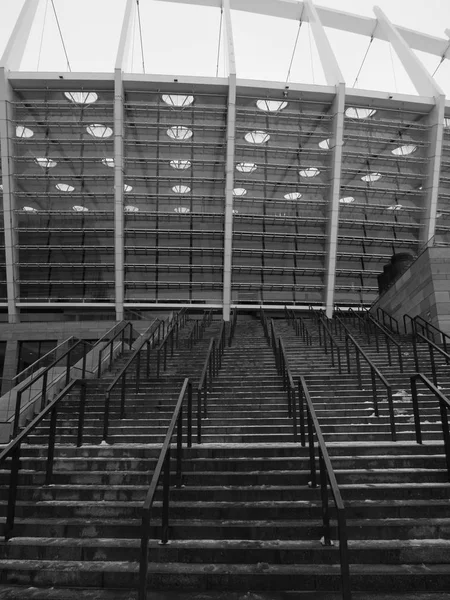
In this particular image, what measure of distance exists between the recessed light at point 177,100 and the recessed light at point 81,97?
436 cm

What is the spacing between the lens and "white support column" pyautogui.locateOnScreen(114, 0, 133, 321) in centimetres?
2488

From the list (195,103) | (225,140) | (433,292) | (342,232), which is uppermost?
(195,103)

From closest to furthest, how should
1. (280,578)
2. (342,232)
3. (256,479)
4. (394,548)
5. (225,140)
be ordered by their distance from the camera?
1. (280,578)
2. (394,548)
3. (256,479)
4. (225,140)
5. (342,232)

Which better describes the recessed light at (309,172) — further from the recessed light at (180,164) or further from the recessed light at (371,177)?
the recessed light at (180,164)

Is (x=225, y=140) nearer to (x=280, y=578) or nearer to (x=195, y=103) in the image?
(x=195, y=103)

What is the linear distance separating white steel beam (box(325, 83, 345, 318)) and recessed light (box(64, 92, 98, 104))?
597 inches

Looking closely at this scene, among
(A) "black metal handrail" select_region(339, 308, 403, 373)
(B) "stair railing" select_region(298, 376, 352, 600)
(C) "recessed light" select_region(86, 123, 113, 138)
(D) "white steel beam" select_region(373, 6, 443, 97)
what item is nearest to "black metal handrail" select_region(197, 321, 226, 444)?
(B) "stair railing" select_region(298, 376, 352, 600)

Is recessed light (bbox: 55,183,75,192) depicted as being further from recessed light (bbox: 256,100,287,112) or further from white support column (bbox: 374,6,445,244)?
white support column (bbox: 374,6,445,244)

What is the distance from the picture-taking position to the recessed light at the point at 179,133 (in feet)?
90.7

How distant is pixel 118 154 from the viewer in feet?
83.4

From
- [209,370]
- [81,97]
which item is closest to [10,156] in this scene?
[81,97]

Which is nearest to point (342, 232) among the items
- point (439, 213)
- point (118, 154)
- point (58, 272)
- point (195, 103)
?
point (439, 213)

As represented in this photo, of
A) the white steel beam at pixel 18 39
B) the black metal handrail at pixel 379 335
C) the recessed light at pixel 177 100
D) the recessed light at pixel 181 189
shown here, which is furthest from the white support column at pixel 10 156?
the black metal handrail at pixel 379 335

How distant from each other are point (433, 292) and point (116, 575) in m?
13.8
